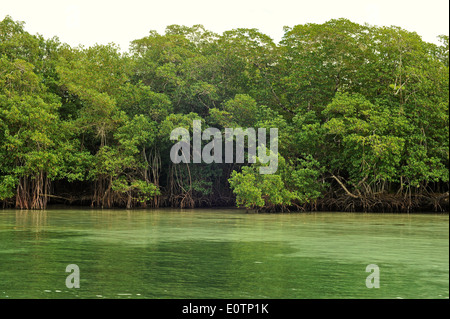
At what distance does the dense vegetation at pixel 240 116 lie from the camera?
22172mm

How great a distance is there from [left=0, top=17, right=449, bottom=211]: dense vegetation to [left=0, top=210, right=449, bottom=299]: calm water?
7532 mm

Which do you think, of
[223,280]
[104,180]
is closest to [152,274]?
[223,280]

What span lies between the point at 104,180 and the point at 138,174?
1.77 metres

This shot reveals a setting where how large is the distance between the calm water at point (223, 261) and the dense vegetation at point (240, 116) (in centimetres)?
753

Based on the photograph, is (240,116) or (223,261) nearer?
(223,261)

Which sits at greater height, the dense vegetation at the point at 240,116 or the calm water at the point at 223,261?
the dense vegetation at the point at 240,116

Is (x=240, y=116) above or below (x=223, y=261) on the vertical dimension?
above

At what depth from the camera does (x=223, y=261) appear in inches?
348

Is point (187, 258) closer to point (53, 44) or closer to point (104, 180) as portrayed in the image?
point (104, 180)

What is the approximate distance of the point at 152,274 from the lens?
7.58m

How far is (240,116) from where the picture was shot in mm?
25891

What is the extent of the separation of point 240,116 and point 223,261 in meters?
17.4

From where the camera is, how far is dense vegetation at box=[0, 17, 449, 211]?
22172 millimetres

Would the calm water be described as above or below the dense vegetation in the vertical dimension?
below
